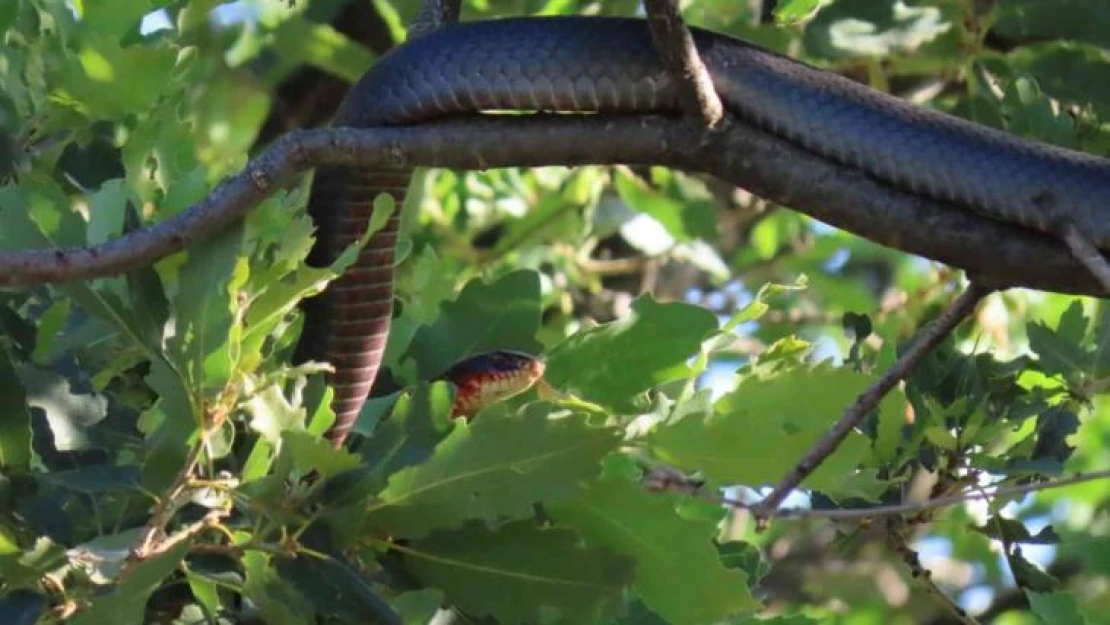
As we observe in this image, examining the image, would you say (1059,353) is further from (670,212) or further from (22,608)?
(670,212)

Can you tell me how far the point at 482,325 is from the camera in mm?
2619

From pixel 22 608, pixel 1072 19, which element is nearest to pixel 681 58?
pixel 22 608

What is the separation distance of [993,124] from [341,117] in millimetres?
1592

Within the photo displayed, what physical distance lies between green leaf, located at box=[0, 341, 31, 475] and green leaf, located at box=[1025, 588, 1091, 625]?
1306 millimetres

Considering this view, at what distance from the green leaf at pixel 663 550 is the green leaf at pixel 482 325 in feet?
1.26

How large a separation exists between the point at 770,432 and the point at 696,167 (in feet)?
1.05

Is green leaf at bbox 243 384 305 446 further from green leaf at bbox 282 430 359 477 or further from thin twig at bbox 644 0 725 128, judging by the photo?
thin twig at bbox 644 0 725 128

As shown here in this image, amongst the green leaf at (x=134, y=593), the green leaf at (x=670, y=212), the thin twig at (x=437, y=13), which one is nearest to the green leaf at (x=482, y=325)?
the thin twig at (x=437, y=13)

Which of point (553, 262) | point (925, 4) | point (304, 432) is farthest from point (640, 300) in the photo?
point (553, 262)

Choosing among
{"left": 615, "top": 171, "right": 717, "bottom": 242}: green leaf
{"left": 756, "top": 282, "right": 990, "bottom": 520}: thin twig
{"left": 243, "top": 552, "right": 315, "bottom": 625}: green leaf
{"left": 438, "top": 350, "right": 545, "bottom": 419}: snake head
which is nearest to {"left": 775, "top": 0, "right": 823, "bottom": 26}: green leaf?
{"left": 756, "top": 282, "right": 990, "bottom": 520}: thin twig

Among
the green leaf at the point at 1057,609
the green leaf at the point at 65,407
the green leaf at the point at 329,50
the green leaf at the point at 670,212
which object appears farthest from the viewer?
the green leaf at the point at 670,212

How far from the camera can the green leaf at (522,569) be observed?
216 centimetres

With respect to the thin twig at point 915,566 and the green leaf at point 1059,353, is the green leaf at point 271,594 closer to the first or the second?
the thin twig at point 915,566

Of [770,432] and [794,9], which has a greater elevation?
[794,9]
